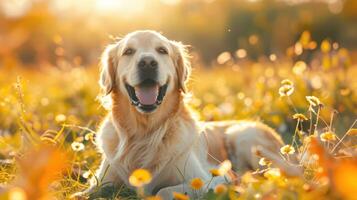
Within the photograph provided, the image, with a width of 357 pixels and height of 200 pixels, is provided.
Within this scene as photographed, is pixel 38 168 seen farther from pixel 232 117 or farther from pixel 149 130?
pixel 232 117

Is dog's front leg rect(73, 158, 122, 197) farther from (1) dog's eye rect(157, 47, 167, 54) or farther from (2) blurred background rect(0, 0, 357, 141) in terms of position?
(2) blurred background rect(0, 0, 357, 141)

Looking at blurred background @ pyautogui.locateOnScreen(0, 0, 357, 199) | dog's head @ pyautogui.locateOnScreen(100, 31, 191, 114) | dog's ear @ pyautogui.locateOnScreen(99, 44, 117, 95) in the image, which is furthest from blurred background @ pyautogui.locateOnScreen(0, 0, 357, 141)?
dog's head @ pyautogui.locateOnScreen(100, 31, 191, 114)

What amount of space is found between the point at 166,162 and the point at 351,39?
18004mm

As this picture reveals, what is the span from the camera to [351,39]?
68.0ft

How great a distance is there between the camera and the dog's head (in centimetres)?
416

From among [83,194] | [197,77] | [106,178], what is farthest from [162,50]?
[197,77]

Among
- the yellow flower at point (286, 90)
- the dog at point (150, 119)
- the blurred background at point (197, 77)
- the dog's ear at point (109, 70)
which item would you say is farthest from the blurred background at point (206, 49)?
the yellow flower at point (286, 90)

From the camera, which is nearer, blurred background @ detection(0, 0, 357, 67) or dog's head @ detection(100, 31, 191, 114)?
dog's head @ detection(100, 31, 191, 114)

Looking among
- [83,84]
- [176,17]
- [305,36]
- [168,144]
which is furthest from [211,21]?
[168,144]

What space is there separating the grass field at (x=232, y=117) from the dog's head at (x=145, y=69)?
0.39m

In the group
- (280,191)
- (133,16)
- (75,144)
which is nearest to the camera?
(280,191)

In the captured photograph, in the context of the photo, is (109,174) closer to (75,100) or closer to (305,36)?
(305,36)

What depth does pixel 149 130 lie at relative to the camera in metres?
4.30

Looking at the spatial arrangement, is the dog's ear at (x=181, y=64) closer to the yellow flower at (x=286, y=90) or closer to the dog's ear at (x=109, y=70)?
the dog's ear at (x=109, y=70)
